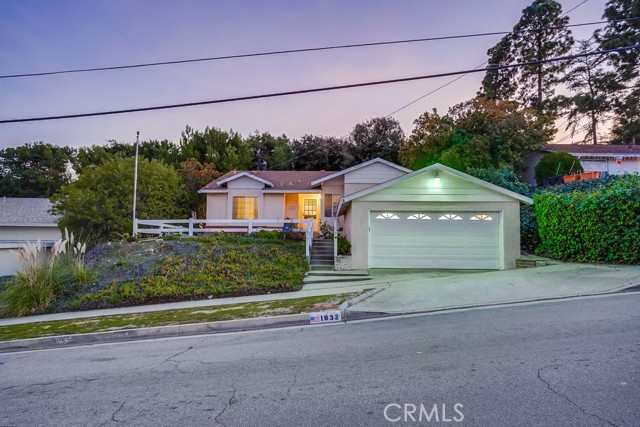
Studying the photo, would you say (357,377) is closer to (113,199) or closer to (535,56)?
(113,199)

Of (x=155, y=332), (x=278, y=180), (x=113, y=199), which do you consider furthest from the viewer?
(x=278, y=180)

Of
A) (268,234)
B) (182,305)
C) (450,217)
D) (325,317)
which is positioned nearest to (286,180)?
(268,234)

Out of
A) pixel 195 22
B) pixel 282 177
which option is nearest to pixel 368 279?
pixel 195 22

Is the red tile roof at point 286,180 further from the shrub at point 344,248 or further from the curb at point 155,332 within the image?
the curb at point 155,332

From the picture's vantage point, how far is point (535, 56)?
33656mm

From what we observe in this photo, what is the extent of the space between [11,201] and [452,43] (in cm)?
3051

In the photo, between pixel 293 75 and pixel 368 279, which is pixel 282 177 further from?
pixel 368 279

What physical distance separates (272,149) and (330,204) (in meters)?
20.6

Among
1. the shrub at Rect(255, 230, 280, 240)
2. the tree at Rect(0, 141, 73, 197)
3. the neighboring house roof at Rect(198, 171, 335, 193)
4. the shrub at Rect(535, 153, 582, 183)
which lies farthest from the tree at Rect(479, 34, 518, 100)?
the tree at Rect(0, 141, 73, 197)

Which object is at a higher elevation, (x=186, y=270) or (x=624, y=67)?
(x=624, y=67)

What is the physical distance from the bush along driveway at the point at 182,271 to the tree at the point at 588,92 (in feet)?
107

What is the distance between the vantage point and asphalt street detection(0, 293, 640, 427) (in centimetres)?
302

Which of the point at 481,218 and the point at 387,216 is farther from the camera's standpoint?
the point at 387,216

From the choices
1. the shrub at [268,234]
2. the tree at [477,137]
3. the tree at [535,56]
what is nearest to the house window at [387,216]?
the shrub at [268,234]
